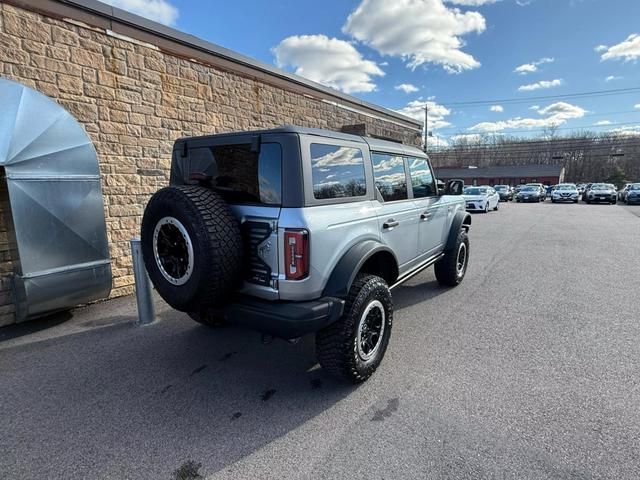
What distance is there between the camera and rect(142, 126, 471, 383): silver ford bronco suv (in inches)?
104

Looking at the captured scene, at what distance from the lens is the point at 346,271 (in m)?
2.90

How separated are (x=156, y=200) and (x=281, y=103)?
6.27m

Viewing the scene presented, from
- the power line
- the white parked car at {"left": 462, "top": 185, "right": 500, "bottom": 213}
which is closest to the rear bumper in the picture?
the white parked car at {"left": 462, "top": 185, "right": 500, "bottom": 213}

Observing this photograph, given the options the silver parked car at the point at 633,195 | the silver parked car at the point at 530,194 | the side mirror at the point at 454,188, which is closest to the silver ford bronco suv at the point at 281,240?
the side mirror at the point at 454,188

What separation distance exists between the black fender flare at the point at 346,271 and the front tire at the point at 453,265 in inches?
115

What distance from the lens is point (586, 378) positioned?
3143 millimetres

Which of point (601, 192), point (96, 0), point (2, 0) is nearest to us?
point (2, 0)

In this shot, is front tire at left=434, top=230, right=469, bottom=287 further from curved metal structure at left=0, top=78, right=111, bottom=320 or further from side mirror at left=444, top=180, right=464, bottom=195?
curved metal structure at left=0, top=78, right=111, bottom=320

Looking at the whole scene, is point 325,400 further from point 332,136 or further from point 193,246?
point 332,136

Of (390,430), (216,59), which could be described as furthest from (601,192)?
(390,430)

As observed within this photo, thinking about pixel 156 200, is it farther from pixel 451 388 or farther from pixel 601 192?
pixel 601 192

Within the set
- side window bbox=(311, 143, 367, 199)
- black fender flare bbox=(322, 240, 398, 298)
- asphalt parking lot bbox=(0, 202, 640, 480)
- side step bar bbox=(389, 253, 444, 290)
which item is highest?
side window bbox=(311, 143, 367, 199)

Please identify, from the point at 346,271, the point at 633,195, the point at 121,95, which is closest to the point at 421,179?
the point at 346,271

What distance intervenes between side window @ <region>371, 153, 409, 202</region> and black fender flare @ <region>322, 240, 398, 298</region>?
0.89 meters
